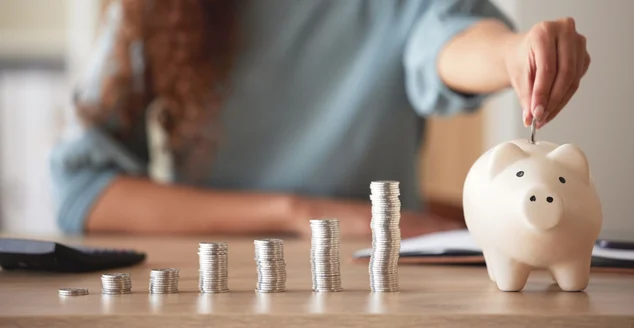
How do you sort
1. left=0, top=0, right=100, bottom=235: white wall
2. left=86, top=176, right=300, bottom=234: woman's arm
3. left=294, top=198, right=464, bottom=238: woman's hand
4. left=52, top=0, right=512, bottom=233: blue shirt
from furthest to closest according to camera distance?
left=0, top=0, right=100, bottom=235: white wall, left=52, top=0, right=512, bottom=233: blue shirt, left=86, top=176, right=300, bottom=234: woman's arm, left=294, top=198, right=464, bottom=238: woman's hand

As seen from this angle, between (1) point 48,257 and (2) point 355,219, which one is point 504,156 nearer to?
(1) point 48,257

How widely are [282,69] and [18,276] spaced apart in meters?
1.03

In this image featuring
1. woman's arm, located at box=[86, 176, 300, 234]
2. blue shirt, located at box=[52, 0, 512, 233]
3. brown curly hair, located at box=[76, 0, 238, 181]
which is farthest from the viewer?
blue shirt, located at box=[52, 0, 512, 233]

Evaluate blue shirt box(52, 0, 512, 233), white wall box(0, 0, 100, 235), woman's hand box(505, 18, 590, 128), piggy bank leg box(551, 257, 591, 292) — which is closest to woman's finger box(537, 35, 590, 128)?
woman's hand box(505, 18, 590, 128)

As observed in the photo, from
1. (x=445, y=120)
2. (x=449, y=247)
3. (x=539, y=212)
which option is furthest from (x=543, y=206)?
(x=445, y=120)

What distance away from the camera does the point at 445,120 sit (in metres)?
2.95

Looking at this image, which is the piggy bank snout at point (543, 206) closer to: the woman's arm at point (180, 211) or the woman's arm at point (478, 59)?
the woman's arm at point (478, 59)

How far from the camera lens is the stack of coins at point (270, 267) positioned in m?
0.56

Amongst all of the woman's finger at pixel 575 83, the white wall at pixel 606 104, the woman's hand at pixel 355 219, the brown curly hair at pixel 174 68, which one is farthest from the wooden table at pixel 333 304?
the white wall at pixel 606 104

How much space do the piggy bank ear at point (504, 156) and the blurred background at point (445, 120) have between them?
21 cm

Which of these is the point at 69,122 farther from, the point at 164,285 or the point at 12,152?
the point at 12,152

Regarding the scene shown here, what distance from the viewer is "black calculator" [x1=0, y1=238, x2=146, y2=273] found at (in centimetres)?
66

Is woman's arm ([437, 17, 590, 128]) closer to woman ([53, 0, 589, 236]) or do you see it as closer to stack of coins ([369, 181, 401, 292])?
stack of coins ([369, 181, 401, 292])

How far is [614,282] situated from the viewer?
0.61 metres
